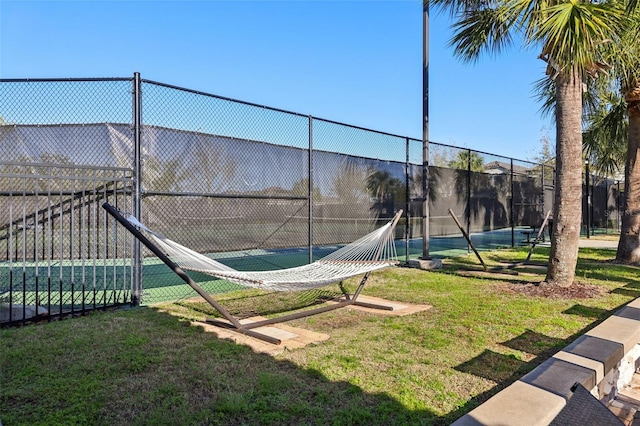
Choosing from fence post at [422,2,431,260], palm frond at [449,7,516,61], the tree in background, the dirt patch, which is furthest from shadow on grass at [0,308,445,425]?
the tree in background

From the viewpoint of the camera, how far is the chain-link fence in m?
4.43

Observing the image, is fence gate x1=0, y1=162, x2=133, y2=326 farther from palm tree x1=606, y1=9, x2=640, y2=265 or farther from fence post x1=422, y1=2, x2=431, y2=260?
palm tree x1=606, y1=9, x2=640, y2=265

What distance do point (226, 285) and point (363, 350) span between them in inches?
118

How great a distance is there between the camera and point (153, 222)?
476cm

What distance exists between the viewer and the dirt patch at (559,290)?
5191 mm

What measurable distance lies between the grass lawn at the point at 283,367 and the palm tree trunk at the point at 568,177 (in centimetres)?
81

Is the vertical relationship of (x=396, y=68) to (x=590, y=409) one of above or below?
above

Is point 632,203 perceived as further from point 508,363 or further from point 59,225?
point 59,225

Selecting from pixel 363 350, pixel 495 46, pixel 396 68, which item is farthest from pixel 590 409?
pixel 396 68

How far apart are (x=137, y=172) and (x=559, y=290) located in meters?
5.15

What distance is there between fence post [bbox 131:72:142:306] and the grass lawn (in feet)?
1.09

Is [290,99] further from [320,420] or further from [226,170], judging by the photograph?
[320,420]

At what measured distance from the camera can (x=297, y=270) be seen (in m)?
4.44

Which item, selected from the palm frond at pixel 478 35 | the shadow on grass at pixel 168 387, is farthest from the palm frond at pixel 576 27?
the shadow on grass at pixel 168 387
